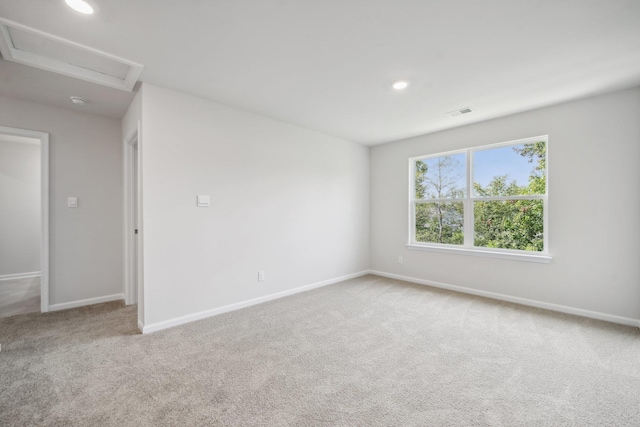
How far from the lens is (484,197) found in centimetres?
383

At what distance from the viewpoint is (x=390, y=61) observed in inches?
89.2

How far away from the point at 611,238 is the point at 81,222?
20.7ft

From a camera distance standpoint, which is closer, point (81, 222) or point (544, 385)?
point (544, 385)

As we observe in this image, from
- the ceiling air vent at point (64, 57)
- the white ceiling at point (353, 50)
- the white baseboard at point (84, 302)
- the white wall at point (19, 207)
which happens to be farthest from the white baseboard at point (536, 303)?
the white wall at point (19, 207)

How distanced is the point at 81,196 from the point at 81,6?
2.61m

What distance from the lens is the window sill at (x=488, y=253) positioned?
328 cm

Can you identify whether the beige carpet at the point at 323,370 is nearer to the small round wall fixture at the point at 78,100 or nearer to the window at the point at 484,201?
the window at the point at 484,201

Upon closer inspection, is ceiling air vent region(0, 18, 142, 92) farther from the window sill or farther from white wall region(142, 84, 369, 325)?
the window sill

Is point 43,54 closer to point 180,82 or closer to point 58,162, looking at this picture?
point 180,82

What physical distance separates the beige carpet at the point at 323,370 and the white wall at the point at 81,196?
51 cm

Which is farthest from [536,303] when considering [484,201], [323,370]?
[323,370]

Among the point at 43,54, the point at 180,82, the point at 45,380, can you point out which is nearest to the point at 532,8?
the point at 180,82

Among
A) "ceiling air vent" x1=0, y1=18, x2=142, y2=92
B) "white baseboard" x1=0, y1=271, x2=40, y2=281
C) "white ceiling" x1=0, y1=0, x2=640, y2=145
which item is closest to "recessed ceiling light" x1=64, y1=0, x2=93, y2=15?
"white ceiling" x1=0, y1=0, x2=640, y2=145

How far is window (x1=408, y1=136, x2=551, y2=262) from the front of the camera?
3418 millimetres
